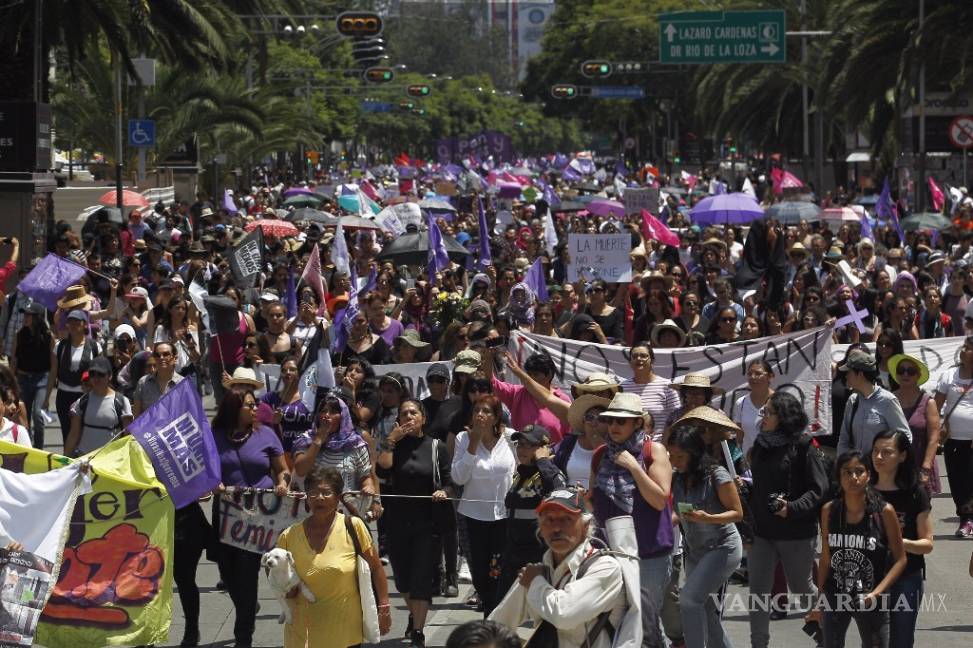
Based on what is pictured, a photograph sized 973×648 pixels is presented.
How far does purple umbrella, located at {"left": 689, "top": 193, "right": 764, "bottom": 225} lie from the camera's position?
93.2 feet

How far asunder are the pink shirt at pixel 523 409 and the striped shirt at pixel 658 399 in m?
0.76

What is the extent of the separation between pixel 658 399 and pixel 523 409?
109 cm

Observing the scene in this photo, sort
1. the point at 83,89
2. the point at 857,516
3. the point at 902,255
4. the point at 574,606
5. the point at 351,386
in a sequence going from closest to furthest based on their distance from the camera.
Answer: the point at 574,606, the point at 857,516, the point at 351,386, the point at 902,255, the point at 83,89

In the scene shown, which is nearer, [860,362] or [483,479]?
[483,479]

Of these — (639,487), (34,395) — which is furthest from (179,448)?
(34,395)

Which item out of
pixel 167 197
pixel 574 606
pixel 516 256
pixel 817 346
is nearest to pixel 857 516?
pixel 574 606

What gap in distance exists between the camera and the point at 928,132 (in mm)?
43656

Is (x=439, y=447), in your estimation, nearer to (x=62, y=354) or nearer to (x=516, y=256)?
(x=62, y=354)

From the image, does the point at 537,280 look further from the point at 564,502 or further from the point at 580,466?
the point at 564,502

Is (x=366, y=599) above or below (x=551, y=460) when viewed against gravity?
below

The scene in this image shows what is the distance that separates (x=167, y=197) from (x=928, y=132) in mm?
18323

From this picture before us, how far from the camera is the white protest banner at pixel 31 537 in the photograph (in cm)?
748

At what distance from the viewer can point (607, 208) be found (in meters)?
34.6

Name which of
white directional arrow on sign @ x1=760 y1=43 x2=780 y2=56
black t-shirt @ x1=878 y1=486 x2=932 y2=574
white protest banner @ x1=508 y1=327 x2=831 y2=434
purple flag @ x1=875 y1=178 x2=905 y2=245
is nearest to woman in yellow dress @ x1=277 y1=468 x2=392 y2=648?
black t-shirt @ x1=878 y1=486 x2=932 y2=574
